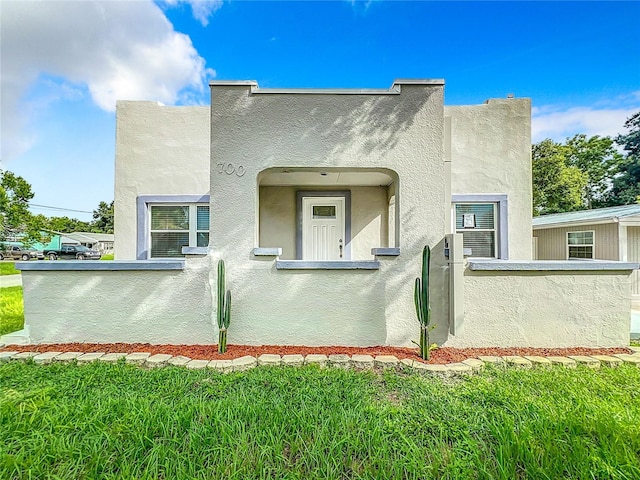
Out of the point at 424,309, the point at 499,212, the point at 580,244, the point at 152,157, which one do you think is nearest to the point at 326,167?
the point at 424,309

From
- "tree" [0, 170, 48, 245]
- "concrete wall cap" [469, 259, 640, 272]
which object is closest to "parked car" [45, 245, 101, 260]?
"tree" [0, 170, 48, 245]

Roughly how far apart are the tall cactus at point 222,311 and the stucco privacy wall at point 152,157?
424cm

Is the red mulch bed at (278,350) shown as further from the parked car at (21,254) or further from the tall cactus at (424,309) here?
the parked car at (21,254)

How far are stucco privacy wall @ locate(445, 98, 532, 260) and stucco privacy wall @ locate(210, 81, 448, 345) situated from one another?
3.29 meters

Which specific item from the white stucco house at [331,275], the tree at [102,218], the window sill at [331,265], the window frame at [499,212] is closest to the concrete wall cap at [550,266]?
the white stucco house at [331,275]

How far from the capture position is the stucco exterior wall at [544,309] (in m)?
4.87

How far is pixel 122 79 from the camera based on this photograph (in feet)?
28.4

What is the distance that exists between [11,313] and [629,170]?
117 ft

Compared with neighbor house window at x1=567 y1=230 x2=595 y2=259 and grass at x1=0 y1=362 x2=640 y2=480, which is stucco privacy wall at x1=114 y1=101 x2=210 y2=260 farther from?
neighbor house window at x1=567 y1=230 x2=595 y2=259

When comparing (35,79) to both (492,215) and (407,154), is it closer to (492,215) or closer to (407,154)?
(407,154)

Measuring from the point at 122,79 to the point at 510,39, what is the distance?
469 inches

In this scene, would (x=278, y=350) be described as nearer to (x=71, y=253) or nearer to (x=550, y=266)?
(x=550, y=266)

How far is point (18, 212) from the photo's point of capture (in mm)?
13531

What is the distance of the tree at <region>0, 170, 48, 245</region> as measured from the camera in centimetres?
1318
